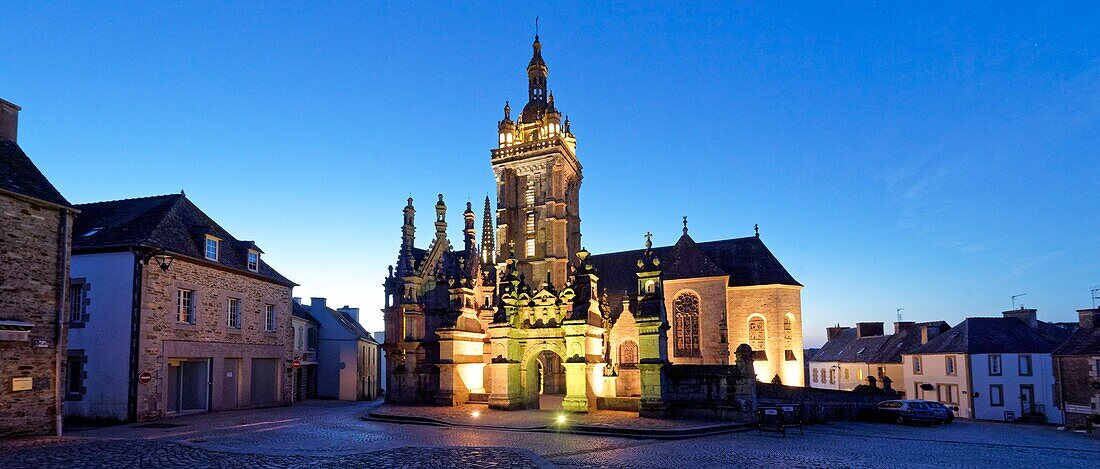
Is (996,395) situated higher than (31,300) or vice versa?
(31,300)

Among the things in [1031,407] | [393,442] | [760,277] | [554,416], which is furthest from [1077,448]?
[1031,407]

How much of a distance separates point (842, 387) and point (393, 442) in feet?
165

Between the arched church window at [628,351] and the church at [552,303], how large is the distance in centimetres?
8

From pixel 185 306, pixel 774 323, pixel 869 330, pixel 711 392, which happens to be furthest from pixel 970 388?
pixel 185 306

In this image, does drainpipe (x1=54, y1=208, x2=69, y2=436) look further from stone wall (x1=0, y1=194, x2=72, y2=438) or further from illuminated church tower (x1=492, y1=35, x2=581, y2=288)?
illuminated church tower (x1=492, y1=35, x2=581, y2=288)

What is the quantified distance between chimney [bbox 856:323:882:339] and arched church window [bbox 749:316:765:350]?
2327 centimetres

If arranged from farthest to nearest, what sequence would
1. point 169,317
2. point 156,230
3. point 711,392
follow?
point 156,230 → point 169,317 → point 711,392

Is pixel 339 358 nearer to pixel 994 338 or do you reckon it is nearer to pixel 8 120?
pixel 8 120

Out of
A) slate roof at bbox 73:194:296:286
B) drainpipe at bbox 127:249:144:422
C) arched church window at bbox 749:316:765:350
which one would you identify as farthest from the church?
drainpipe at bbox 127:249:144:422

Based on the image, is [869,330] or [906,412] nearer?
[906,412]

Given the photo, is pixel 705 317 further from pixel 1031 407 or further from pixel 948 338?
pixel 1031 407

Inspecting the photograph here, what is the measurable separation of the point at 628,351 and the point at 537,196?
16.4 meters

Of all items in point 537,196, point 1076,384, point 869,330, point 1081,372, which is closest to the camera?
point 1081,372

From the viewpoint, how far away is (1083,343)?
112 feet
